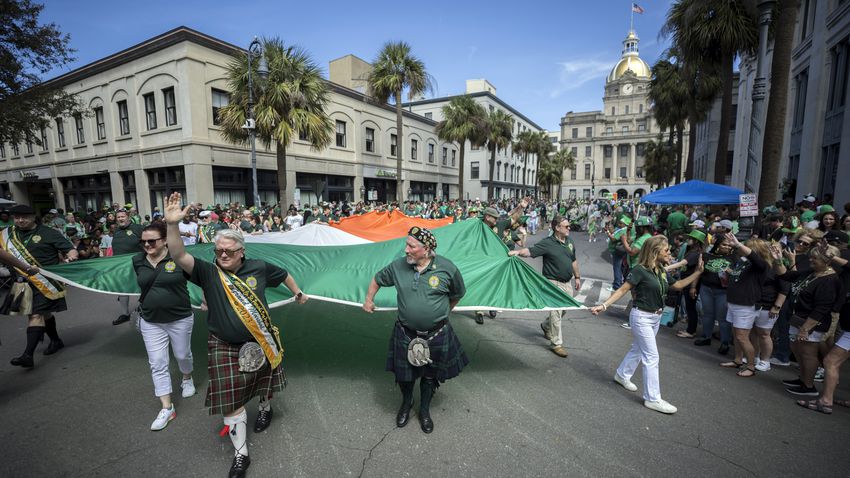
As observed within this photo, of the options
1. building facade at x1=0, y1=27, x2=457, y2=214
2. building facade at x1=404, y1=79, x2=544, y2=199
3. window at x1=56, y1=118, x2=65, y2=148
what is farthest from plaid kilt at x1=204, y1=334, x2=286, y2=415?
building facade at x1=404, y1=79, x2=544, y2=199

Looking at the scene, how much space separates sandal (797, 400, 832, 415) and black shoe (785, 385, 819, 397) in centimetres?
21

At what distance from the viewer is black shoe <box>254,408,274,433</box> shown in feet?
11.9

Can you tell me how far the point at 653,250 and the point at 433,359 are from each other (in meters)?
2.70

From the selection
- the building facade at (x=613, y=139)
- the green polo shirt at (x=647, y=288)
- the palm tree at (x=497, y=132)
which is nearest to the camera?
the green polo shirt at (x=647, y=288)

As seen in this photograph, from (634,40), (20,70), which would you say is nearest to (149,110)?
(20,70)

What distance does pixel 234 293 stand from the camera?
299cm

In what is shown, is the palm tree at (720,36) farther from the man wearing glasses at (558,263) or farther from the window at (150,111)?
the window at (150,111)

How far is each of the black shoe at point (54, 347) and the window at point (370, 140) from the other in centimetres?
2675

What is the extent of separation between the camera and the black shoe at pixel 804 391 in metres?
4.37

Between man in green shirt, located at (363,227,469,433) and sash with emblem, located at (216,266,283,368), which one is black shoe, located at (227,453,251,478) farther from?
man in green shirt, located at (363,227,469,433)

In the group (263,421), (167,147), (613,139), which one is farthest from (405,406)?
(613,139)

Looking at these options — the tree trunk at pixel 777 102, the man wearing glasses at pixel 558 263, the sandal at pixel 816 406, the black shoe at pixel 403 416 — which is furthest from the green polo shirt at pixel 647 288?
the tree trunk at pixel 777 102

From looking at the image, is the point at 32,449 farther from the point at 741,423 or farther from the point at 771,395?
the point at 771,395

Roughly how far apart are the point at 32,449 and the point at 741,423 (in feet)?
21.9
